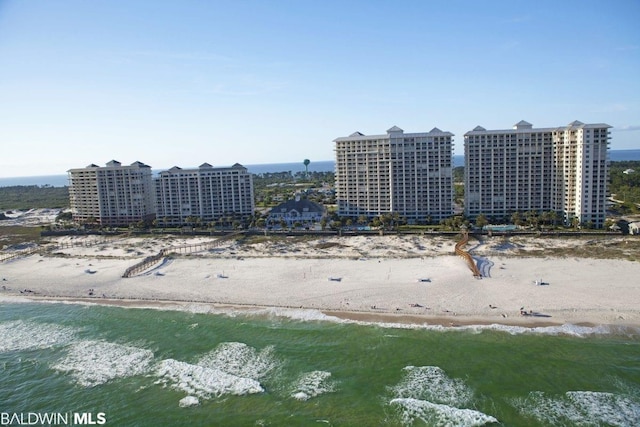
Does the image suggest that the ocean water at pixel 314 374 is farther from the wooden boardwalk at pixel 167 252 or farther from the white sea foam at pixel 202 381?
the wooden boardwalk at pixel 167 252

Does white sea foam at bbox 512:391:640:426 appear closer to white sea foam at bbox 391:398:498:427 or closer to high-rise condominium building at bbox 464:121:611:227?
white sea foam at bbox 391:398:498:427

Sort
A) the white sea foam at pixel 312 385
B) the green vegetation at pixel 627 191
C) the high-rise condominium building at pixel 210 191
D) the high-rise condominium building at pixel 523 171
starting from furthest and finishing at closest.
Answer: the high-rise condominium building at pixel 210 191 → the green vegetation at pixel 627 191 → the high-rise condominium building at pixel 523 171 → the white sea foam at pixel 312 385

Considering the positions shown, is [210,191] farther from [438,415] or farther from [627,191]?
[627,191]

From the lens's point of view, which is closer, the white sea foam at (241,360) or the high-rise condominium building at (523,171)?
the white sea foam at (241,360)

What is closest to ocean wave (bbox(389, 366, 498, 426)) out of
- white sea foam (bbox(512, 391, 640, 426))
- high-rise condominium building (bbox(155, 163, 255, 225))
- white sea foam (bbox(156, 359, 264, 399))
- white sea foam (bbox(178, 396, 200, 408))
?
white sea foam (bbox(512, 391, 640, 426))

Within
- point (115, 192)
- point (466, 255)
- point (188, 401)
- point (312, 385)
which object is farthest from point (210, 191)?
point (312, 385)

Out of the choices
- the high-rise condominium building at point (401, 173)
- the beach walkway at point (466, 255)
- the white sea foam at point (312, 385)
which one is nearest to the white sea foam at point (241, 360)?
the white sea foam at point (312, 385)

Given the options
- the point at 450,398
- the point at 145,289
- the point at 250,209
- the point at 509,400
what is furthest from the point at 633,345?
the point at 250,209
